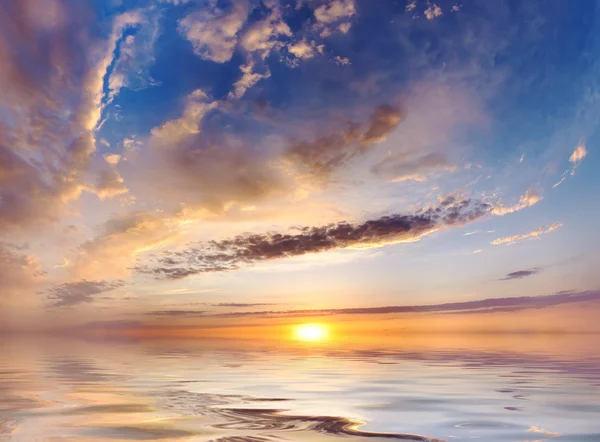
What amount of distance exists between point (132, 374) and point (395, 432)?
16.1 metres

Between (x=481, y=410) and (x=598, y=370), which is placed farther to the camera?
(x=598, y=370)

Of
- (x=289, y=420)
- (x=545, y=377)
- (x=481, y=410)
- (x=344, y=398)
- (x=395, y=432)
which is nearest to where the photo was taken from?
(x=395, y=432)

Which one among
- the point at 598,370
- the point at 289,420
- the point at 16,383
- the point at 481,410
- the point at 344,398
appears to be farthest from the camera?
the point at 598,370

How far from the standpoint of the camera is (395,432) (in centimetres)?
939

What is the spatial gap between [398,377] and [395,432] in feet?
37.0

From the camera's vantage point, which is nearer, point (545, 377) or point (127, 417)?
point (127, 417)

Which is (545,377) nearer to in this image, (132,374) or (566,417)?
(566,417)

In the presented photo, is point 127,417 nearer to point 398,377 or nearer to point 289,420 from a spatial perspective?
point 289,420

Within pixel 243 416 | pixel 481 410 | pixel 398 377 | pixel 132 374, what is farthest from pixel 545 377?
pixel 132 374

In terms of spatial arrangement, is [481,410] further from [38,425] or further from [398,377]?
[38,425]

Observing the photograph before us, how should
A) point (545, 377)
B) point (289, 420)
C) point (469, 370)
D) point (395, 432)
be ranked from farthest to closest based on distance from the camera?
1. point (469, 370)
2. point (545, 377)
3. point (289, 420)
4. point (395, 432)

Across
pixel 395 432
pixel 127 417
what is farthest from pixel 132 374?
pixel 395 432

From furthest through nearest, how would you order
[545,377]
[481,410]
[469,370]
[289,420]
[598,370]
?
[469,370] → [598,370] → [545,377] → [481,410] → [289,420]

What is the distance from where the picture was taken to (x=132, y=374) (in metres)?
21.7
